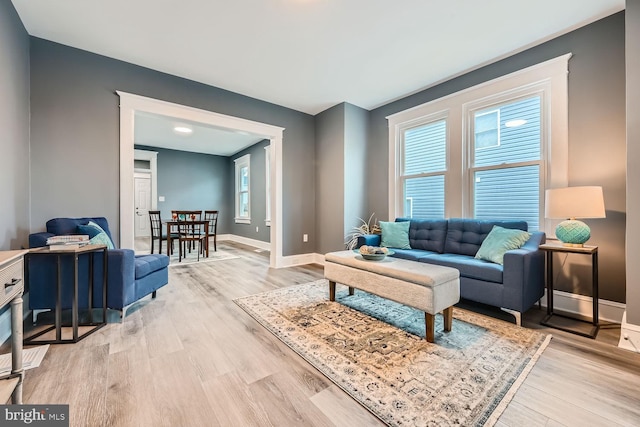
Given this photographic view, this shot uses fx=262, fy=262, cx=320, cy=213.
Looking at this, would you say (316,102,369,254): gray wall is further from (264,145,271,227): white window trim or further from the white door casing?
the white door casing

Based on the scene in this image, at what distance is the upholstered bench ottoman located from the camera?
6.10 feet

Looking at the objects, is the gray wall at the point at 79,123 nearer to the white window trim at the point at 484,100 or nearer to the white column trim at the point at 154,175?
the white window trim at the point at 484,100

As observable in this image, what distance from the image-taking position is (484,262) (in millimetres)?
2559

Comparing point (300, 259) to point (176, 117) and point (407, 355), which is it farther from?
point (407, 355)

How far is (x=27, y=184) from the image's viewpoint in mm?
2518

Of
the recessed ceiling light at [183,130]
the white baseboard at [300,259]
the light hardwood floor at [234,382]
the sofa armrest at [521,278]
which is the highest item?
the recessed ceiling light at [183,130]

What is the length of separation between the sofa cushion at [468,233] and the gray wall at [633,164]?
86cm

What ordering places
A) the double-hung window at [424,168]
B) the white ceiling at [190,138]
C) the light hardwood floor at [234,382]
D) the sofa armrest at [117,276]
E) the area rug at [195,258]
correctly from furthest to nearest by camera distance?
the white ceiling at [190,138], the area rug at [195,258], the double-hung window at [424,168], the sofa armrest at [117,276], the light hardwood floor at [234,382]

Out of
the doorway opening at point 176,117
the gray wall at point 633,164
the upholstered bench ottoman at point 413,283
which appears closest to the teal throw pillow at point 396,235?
the upholstered bench ottoman at point 413,283

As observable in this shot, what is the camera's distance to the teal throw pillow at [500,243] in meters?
2.49

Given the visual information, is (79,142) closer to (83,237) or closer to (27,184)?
(27,184)

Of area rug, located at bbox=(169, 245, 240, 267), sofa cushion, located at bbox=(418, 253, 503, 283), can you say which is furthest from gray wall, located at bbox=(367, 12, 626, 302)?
area rug, located at bbox=(169, 245, 240, 267)

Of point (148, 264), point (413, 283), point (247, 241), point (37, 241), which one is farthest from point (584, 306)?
point (247, 241)

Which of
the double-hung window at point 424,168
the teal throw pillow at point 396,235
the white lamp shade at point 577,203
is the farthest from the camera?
the double-hung window at point 424,168
